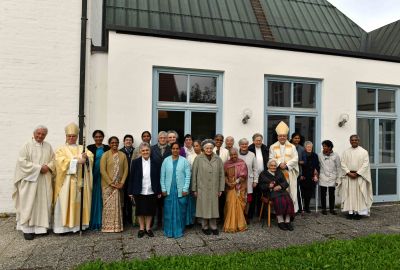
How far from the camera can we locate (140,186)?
18.3ft

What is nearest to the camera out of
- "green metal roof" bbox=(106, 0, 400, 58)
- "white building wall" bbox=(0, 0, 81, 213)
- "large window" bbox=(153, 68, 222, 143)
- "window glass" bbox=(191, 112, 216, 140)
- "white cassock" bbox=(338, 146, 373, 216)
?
"white building wall" bbox=(0, 0, 81, 213)

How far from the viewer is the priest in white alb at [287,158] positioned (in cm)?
669

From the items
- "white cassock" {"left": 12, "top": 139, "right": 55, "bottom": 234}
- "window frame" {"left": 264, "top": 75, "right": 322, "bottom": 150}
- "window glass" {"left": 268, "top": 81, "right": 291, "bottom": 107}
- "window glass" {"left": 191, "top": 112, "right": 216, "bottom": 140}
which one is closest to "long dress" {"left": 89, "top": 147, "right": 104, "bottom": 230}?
"white cassock" {"left": 12, "top": 139, "right": 55, "bottom": 234}

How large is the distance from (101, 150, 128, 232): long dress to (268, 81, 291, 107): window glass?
424cm

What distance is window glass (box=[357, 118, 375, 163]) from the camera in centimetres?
890

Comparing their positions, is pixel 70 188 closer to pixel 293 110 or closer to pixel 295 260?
pixel 295 260

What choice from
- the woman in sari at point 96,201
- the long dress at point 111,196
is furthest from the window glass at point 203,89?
the woman in sari at point 96,201

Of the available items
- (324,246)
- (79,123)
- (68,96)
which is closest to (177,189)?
(324,246)

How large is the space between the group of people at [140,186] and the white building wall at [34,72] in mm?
1511

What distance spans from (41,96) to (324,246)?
21.0ft

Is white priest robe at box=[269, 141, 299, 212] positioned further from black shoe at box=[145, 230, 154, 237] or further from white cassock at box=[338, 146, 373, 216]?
black shoe at box=[145, 230, 154, 237]

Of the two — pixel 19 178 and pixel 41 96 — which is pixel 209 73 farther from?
pixel 19 178

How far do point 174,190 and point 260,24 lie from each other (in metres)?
8.11

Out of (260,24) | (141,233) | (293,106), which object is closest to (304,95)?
(293,106)
